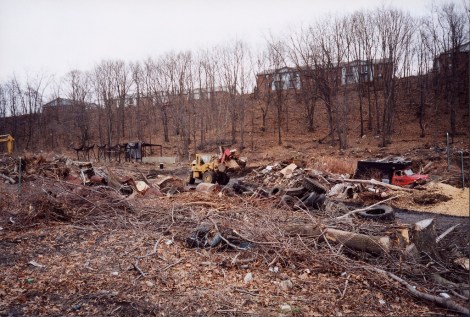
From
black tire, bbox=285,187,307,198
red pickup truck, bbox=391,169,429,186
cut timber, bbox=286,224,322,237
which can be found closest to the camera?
cut timber, bbox=286,224,322,237

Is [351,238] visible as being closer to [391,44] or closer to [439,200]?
[439,200]

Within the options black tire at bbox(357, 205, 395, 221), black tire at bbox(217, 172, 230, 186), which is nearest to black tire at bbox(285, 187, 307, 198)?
black tire at bbox(357, 205, 395, 221)

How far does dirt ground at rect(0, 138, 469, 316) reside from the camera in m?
4.27

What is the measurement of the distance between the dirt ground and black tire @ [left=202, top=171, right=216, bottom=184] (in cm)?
762

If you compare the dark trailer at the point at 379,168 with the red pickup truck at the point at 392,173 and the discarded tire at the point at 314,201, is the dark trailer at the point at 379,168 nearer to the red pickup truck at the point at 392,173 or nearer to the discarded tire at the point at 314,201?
the red pickup truck at the point at 392,173

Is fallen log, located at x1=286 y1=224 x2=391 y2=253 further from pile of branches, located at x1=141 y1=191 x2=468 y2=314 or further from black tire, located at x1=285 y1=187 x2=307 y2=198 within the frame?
black tire, located at x1=285 y1=187 x2=307 y2=198

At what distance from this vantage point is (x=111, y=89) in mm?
45469

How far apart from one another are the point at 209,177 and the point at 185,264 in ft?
37.4

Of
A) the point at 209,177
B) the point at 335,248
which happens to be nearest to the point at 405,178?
the point at 209,177

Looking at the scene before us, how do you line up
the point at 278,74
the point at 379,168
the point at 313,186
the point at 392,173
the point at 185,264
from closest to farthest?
the point at 185,264 < the point at 313,186 < the point at 392,173 < the point at 379,168 < the point at 278,74

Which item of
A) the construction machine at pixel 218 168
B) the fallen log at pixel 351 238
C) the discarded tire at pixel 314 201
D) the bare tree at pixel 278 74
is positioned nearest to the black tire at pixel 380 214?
the discarded tire at pixel 314 201

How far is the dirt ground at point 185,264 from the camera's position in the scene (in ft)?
14.0

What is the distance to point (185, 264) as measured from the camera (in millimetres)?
5664

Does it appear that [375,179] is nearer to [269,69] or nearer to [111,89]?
[269,69]
